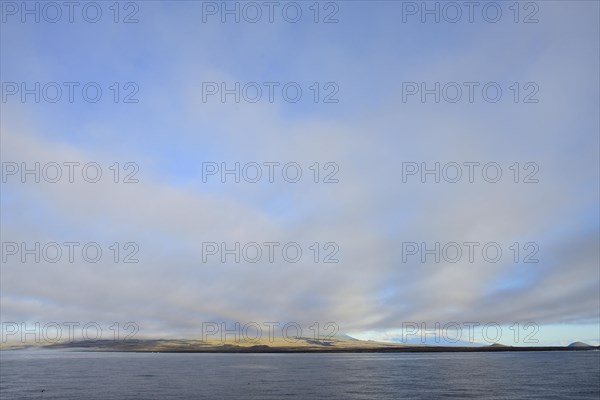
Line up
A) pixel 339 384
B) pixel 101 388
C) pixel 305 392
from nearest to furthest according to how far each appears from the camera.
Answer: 1. pixel 305 392
2. pixel 101 388
3. pixel 339 384

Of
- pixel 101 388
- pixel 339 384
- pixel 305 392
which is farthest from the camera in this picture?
pixel 339 384

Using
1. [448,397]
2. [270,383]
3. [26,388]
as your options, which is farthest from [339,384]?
[26,388]

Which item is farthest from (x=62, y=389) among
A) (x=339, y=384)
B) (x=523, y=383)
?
(x=523, y=383)

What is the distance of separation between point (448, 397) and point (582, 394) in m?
29.3

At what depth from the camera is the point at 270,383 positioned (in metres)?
120

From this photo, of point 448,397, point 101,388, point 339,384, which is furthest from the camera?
point 339,384

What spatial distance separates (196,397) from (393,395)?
126 ft

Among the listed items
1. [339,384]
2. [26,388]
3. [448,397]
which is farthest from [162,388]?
[448,397]

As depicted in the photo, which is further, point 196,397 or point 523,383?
point 523,383

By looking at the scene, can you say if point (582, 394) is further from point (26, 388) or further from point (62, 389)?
point (26, 388)

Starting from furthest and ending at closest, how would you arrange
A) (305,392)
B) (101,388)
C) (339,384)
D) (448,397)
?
(339,384) < (101,388) < (305,392) < (448,397)

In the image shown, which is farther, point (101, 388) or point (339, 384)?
point (339, 384)

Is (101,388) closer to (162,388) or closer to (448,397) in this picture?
(162,388)

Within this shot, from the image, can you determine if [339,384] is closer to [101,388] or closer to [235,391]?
[235,391]
